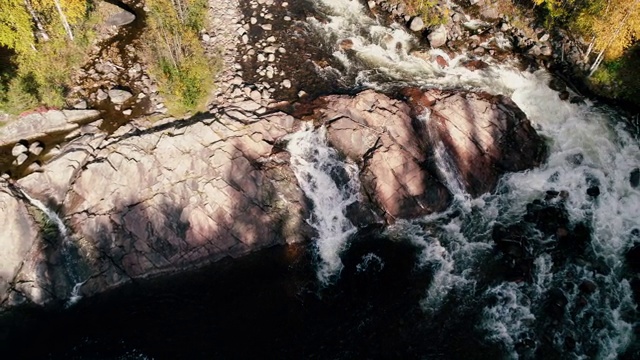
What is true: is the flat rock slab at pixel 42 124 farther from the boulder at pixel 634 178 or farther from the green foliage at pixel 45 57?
the boulder at pixel 634 178

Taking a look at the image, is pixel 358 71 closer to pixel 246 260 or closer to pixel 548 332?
pixel 246 260

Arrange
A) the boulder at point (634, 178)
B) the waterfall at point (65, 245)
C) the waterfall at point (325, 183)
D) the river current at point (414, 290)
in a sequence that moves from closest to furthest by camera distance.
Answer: the river current at point (414, 290) < the waterfall at point (65, 245) < the waterfall at point (325, 183) < the boulder at point (634, 178)

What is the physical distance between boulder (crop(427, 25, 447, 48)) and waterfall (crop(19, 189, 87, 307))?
115ft

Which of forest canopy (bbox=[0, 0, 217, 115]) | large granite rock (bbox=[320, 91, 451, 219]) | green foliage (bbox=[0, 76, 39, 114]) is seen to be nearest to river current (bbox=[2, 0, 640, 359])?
large granite rock (bbox=[320, 91, 451, 219])

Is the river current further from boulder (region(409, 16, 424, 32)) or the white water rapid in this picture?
boulder (region(409, 16, 424, 32))

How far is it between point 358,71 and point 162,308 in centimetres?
2553

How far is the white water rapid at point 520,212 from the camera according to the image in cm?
2986

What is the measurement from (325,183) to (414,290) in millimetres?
10492

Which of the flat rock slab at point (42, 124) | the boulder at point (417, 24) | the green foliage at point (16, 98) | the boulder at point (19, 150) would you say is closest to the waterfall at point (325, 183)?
the boulder at point (417, 24)

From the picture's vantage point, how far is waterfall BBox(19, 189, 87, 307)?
31.4 m

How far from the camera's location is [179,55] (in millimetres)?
39875

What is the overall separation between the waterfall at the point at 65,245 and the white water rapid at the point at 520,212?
1706 centimetres

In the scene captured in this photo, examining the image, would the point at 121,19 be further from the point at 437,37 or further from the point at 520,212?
the point at 520,212

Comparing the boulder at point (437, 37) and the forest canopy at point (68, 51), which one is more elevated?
the boulder at point (437, 37)
